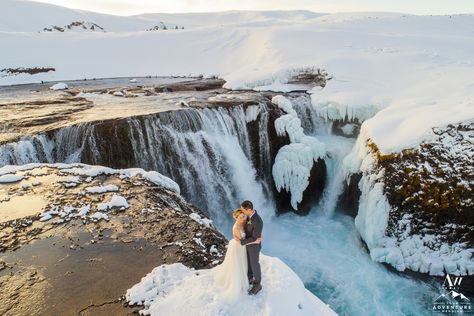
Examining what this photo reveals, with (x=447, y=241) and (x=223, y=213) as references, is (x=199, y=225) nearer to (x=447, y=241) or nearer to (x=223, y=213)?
(x=223, y=213)

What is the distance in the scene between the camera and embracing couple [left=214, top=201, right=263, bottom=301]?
185 inches

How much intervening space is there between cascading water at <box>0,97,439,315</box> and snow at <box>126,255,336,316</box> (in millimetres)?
4629

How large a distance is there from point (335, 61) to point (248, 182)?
12147mm

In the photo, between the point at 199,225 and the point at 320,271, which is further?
the point at 320,271

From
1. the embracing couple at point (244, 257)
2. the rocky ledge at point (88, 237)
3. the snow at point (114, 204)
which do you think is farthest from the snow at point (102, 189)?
the embracing couple at point (244, 257)

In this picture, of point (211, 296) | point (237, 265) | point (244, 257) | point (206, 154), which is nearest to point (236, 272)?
point (237, 265)

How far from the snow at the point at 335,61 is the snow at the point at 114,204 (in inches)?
302

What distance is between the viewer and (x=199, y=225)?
23.9 feet

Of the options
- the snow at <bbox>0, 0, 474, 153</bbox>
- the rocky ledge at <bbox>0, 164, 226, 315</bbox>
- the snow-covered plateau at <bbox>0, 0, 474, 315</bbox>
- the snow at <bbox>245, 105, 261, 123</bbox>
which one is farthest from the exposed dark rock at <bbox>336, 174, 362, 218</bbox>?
the rocky ledge at <bbox>0, 164, 226, 315</bbox>

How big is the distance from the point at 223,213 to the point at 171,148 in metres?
2.90

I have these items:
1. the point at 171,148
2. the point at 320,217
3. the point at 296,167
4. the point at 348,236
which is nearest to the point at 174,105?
the point at 171,148

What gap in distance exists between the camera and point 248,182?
543 inches

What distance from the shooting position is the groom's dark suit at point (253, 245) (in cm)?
470

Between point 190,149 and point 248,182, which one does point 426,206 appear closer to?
point 248,182
